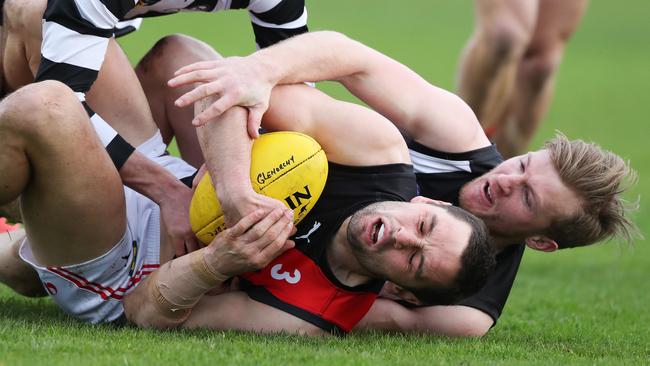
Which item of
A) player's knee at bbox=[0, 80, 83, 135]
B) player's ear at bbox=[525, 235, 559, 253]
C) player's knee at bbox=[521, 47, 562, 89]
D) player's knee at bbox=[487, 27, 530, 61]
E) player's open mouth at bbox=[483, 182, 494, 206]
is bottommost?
player's knee at bbox=[521, 47, 562, 89]

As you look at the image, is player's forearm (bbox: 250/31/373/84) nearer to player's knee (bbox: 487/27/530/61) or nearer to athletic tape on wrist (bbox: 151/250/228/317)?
athletic tape on wrist (bbox: 151/250/228/317)

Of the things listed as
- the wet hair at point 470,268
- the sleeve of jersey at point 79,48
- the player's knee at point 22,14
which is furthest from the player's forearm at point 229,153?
the player's knee at point 22,14

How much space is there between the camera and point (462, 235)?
5090 mm

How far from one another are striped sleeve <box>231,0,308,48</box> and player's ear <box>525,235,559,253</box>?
1829 mm

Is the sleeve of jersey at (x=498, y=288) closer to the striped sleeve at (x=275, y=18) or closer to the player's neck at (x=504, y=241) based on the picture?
the player's neck at (x=504, y=241)

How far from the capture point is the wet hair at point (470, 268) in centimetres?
510

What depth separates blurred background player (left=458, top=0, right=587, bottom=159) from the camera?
9891mm

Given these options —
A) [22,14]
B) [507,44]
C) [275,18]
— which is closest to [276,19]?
[275,18]

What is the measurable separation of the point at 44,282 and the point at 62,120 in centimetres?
104

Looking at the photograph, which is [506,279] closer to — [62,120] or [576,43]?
[62,120]

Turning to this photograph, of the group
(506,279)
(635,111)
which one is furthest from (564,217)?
(635,111)

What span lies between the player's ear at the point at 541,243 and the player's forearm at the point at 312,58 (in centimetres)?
134

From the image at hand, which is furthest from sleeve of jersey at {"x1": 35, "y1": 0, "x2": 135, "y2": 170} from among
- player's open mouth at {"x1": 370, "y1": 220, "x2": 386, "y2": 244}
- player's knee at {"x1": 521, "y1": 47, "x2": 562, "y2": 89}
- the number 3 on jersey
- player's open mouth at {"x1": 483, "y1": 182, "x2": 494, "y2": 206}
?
player's knee at {"x1": 521, "y1": 47, "x2": 562, "y2": 89}

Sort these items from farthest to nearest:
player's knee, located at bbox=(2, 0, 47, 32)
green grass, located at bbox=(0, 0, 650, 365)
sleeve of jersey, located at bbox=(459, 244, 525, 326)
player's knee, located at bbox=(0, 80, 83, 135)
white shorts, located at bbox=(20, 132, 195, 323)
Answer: player's knee, located at bbox=(2, 0, 47, 32)
sleeve of jersey, located at bbox=(459, 244, 525, 326)
white shorts, located at bbox=(20, 132, 195, 323)
player's knee, located at bbox=(0, 80, 83, 135)
green grass, located at bbox=(0, 0, 650, 365)
